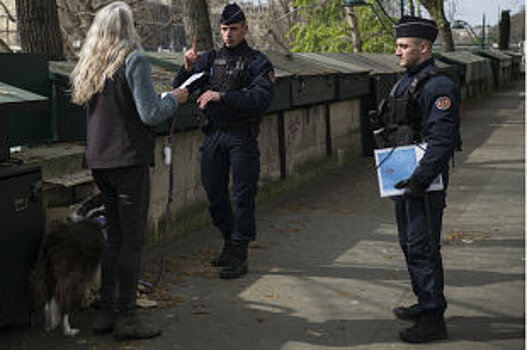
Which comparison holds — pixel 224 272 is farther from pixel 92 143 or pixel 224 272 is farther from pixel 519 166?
pixel 519 166

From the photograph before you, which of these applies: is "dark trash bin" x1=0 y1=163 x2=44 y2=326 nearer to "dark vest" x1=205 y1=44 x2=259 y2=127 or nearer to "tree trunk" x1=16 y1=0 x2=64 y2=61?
"dark vest" x1=205 y1=44 x2=259 y2=127

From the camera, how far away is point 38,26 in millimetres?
8203

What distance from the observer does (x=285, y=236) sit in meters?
8.09

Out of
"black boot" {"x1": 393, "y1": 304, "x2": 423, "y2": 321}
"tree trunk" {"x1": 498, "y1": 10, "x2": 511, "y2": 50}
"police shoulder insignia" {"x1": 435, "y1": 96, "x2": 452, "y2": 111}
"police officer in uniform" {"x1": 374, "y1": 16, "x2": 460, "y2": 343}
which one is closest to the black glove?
"police officer in uniform" {"x1": 374, "y1": 16, "x2": 460, "y2": 343}

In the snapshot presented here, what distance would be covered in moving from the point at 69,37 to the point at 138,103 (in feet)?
91.5

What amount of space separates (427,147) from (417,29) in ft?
2.31

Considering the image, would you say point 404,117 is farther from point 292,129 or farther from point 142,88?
point 292,129

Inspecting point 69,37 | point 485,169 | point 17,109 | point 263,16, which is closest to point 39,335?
point 17,109

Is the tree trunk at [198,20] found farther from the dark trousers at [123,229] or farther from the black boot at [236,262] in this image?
the dark trousers at [123,229]

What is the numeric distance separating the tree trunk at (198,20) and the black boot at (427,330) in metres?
7.64

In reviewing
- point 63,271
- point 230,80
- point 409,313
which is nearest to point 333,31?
point 230,80

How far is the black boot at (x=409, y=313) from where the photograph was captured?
526 centimetres

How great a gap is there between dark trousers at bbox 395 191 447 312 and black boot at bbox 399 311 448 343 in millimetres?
52

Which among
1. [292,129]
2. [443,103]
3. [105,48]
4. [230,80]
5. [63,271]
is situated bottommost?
[63,271]
